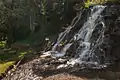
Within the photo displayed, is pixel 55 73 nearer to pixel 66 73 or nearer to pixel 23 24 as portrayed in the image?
pixel 66 73

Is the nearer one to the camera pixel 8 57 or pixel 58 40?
pixel 8 57

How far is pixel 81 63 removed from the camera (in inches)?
1117

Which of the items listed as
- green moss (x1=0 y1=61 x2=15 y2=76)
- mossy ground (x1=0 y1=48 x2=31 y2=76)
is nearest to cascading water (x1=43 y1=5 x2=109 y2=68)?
mossy ground (x1=0 y1=48 x2=31 y2=76)

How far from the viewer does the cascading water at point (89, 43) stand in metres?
29.3

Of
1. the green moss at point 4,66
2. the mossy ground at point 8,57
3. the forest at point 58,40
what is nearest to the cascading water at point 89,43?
the forest at point 58,40

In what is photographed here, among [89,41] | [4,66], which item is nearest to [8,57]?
[4,66]

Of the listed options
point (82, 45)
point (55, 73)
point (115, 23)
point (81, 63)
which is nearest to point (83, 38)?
point (82, 45)

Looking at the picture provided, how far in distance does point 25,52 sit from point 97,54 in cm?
1133

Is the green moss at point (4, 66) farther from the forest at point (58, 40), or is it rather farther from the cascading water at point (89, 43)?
the cascading water at point (89, 43)

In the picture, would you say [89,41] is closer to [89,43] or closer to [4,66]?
[89,43]

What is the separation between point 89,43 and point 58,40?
730cm

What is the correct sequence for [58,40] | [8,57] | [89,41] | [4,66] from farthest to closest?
[58,40] < [8,57] < [89,41] < [4,66]

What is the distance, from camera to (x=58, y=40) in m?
39.1

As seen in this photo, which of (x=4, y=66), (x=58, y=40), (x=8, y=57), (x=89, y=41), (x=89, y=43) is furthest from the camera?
(x=58, y=40)
